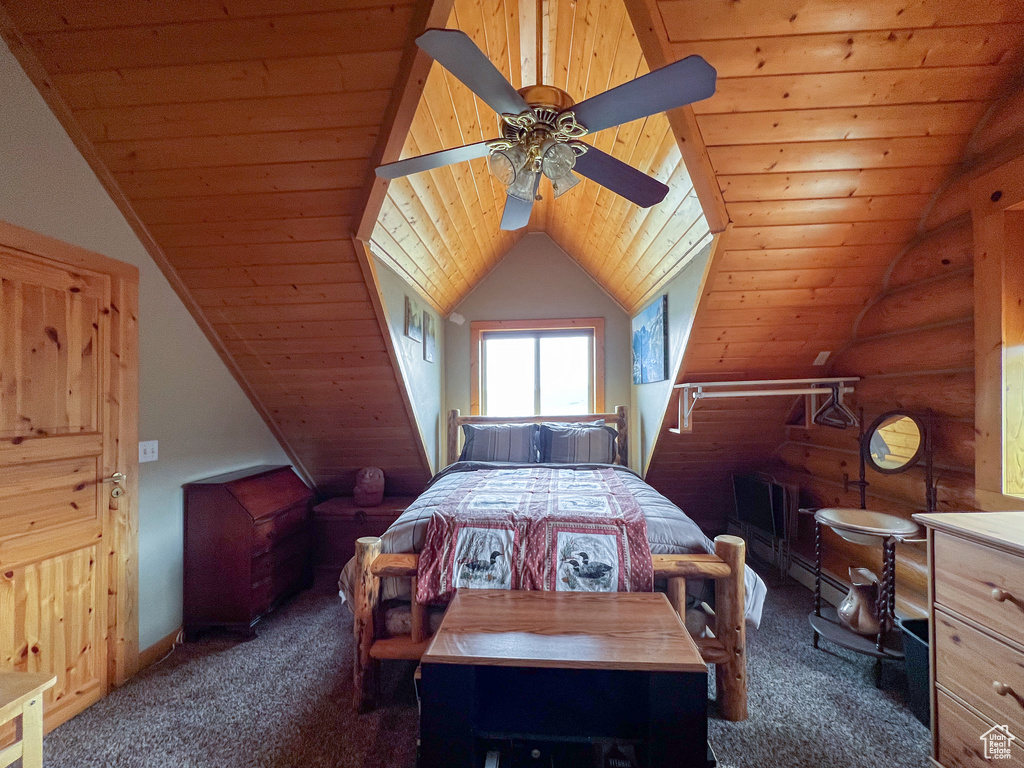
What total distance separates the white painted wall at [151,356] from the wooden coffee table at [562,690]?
66.8 inches

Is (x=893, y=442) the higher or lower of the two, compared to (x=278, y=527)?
higher

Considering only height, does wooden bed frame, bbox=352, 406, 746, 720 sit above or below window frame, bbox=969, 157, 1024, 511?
below

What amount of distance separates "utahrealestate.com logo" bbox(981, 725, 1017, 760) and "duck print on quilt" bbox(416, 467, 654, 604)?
952 mm

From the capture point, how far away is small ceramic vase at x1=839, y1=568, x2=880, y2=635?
201 centimetres

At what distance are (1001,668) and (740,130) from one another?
1.90m

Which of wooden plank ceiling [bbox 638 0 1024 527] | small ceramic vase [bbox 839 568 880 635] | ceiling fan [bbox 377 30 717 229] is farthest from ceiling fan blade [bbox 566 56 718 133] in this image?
small ceramic vase [bbox 839 568 880 635]

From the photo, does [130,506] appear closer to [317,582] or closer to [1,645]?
[1,645]

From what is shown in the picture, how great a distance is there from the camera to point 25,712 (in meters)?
1.13

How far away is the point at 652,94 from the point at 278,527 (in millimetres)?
2789

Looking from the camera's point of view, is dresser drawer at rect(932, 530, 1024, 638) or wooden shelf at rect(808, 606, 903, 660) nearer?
dresser drawer at rect(932, 530, 1024, 638)

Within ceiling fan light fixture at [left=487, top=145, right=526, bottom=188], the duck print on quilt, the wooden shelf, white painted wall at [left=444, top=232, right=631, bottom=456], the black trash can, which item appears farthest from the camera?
white painted wall at [left=444, top=232, right=631, bottom=456]

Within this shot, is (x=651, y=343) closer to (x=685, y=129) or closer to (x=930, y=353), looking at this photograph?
(x=930, y=353)

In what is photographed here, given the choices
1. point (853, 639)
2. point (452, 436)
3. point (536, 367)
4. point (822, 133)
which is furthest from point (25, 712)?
point (536, 367)

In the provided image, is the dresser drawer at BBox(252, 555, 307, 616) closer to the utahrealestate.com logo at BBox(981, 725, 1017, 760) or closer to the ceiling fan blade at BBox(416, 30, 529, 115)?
the ceiling fan blade at BBox(416, 30, 529, 115)
